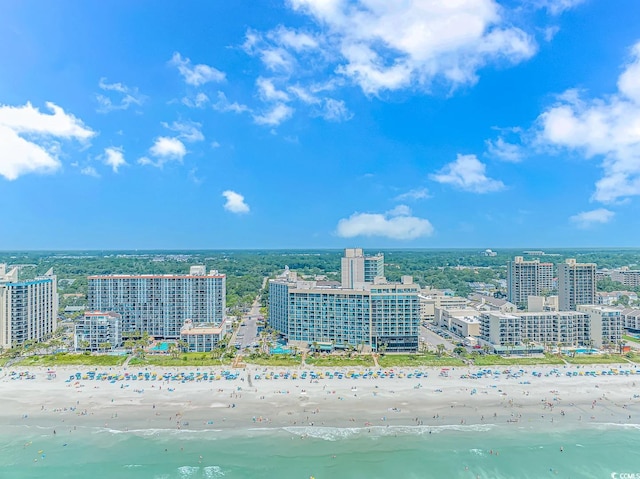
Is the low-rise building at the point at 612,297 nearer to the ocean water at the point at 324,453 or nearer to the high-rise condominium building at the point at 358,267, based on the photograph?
the high-rise condominium building at the point at 358,267

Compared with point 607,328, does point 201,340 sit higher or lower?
lower

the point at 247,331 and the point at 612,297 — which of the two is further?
the point at 612,297

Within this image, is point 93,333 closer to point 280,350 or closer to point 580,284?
point 280,350

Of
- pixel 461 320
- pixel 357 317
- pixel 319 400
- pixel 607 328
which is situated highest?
pixel 357 317

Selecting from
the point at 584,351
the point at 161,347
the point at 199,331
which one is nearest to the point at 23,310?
the point at 161,347

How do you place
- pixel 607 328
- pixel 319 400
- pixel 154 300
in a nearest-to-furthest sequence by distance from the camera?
pixel 319 400 → pixel 607 328 → pixel 154 300

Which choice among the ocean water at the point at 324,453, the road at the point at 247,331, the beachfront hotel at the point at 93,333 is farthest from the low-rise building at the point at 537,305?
the beachfront hotel at the point at 93,333

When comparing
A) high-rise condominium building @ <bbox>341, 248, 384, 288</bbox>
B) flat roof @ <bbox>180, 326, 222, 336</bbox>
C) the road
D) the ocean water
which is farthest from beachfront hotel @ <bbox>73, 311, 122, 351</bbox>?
high-rise condominium building @ <bbox>341, 248, 384, 288</bbox>
